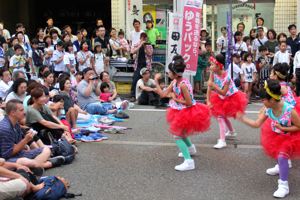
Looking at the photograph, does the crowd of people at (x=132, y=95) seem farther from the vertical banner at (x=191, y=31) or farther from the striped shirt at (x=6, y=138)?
the vertical banner at (x=191, y=31)

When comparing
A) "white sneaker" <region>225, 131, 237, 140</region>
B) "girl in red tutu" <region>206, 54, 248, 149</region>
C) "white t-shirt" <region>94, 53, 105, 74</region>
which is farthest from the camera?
"white t-shirt" <region>94, 53, 105, 74</region>

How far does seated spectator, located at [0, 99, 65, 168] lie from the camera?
15.3 ft

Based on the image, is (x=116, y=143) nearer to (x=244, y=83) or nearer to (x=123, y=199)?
(x=123, y=199)

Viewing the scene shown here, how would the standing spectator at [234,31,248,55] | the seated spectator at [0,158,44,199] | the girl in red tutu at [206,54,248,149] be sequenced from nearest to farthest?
1. the seated spectator at [0,158,44,199]
2. the girl in red tutu at [206,54,248,149]
3. the standing spectator at [234,31,248,55]

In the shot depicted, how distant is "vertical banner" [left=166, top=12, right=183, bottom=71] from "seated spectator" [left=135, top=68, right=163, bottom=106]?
40.4 inches

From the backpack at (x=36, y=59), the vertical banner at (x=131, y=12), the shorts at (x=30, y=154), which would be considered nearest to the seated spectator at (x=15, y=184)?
the shorts at (x=30, y=154)

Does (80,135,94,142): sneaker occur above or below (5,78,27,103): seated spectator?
below

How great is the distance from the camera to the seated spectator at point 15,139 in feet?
15.3

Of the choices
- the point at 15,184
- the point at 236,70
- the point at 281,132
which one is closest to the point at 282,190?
the point at 281,132

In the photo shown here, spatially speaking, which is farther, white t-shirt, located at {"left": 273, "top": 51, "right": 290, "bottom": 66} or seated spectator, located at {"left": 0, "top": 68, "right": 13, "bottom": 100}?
white t-shirt, located at {"left": 273, "top": 51, "right": 290, "bottom": 66}

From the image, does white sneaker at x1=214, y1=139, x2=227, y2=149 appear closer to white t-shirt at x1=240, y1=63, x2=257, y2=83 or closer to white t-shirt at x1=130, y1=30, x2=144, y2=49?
white t-shirt at x1=240, y1=63, x2=257, y2=83

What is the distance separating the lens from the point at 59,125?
6.16 m

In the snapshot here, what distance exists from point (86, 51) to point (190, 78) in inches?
135

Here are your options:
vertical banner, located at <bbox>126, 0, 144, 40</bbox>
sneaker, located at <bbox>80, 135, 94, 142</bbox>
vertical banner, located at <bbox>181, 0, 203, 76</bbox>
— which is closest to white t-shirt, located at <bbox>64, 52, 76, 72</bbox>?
vertical banner, located at <bbox>181, 0, 203, 76</bbox>
